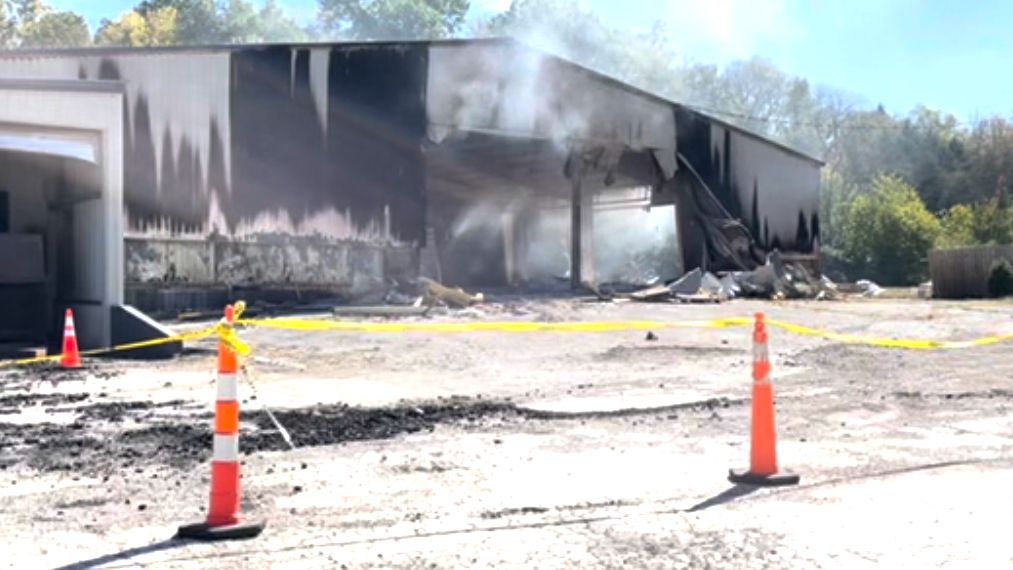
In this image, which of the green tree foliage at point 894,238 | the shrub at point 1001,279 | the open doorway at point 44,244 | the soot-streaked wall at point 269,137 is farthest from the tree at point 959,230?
the open doorway at point 44,244

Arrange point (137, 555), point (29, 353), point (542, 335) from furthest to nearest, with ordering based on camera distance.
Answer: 1. point (542, 335)
2. point (29, 353)
3. point (137, 555)

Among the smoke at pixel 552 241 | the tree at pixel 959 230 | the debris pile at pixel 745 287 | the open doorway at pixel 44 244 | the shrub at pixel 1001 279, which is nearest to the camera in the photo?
the open doorway at pixel 44 244

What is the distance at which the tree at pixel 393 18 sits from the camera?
95500mm

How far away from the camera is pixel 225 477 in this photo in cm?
538

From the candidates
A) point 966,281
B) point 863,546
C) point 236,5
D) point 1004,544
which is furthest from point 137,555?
point 236,5

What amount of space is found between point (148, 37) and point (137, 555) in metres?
85.7

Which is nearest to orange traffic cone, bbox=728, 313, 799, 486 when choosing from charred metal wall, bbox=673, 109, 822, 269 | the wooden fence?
charred metal wall, bbox=673, 109, 822, 269

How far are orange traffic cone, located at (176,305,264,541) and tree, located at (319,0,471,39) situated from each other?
90.3 meters

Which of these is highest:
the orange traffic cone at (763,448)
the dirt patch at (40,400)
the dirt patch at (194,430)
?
the orange traffic cone at (763,448)

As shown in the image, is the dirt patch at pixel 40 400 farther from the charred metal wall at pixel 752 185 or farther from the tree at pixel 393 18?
the tree at pixel 393 18

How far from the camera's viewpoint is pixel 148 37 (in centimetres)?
8356

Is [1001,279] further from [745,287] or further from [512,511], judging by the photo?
[512,511]

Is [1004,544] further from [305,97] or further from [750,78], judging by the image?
[750,78]

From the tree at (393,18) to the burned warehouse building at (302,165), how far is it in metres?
61.0
